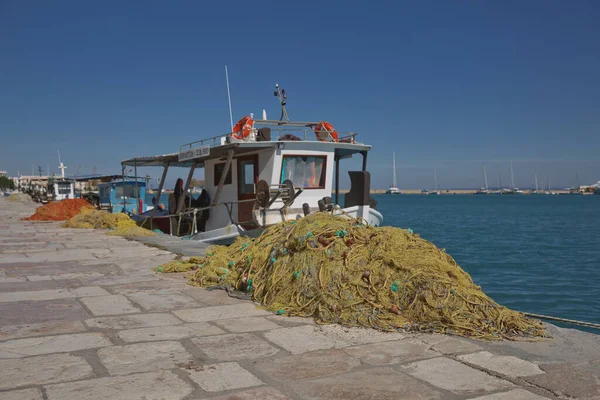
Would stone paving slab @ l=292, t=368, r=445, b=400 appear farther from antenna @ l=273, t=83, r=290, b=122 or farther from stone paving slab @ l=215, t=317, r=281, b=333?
antenna @ l=273, t=83, r=290, b=122

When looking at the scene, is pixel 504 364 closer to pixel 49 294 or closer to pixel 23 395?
pixel 23 395

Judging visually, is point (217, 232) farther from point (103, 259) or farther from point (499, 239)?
point (499, 239)

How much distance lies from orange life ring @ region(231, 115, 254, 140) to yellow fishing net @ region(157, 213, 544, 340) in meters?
7.13

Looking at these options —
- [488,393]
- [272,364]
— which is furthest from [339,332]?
[488,393]

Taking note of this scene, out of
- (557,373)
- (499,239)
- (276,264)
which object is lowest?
(499,239)

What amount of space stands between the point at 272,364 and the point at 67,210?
2046cm

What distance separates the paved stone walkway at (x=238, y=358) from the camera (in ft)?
10.4

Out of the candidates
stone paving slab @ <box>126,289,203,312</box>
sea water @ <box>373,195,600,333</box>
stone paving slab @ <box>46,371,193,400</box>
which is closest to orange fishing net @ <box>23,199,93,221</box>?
sea water @ <box>373,195,600,333</box>

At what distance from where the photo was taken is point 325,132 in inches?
529

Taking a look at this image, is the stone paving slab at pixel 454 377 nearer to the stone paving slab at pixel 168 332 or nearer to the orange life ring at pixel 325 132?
the stone paving slab at pixel 168 332

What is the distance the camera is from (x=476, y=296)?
4.60 metres

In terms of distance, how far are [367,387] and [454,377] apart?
601 millimetres

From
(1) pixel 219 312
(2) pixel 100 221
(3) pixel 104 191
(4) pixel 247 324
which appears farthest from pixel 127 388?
(3) pixel 104 191

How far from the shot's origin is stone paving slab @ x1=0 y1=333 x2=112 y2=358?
3.89 metres
